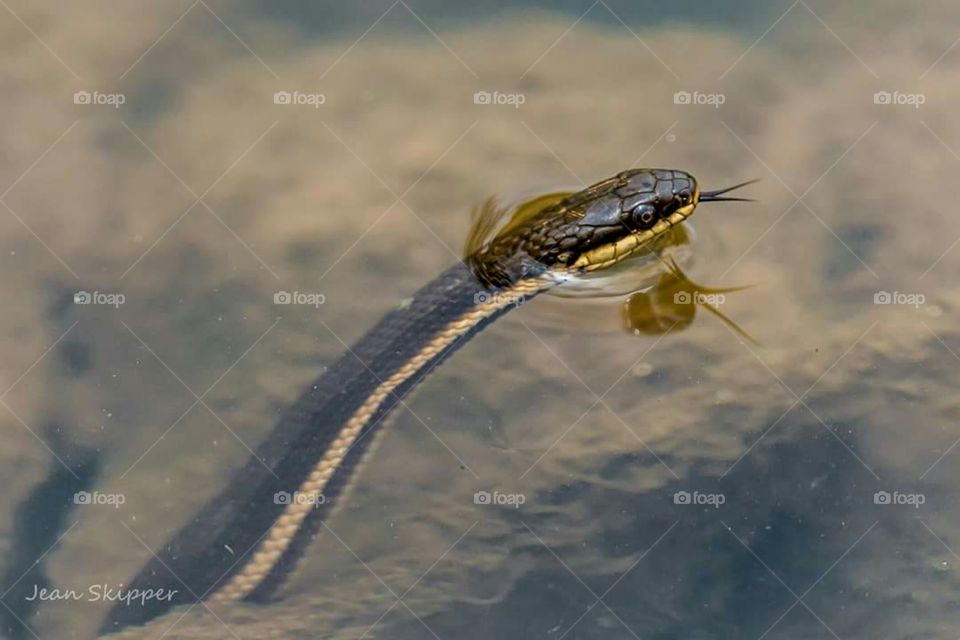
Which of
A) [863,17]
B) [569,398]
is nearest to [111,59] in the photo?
[569,398]

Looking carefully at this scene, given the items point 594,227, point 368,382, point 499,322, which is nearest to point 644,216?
point 594,227

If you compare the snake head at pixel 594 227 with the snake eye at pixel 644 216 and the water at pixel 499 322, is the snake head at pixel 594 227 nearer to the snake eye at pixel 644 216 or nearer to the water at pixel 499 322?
the snake eye at pixel 644 216

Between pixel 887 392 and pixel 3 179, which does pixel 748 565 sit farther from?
pixel 3 179

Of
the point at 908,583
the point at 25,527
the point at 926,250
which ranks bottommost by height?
the point at 908,583

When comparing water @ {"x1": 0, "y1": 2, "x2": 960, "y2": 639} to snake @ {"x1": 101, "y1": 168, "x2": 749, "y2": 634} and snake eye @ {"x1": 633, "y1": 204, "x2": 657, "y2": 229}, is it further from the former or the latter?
snake eye @ {"x1": 633, "y1": 204, "x2": 657, "y2": 229}

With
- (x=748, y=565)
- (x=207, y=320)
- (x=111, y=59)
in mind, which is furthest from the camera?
(x=111, y=59)

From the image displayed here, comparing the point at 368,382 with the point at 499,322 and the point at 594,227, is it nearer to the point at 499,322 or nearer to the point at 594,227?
the point at 499,322

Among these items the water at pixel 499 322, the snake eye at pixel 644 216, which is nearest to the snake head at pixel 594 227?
the snake eye at pixel 644 216
